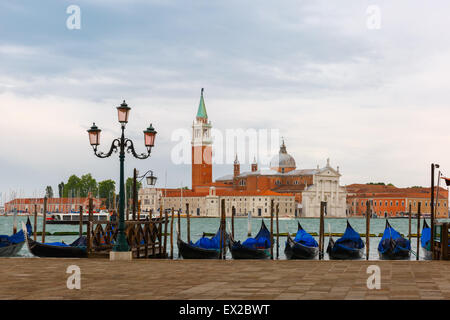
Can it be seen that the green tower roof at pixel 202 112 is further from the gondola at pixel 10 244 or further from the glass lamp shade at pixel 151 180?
the glass lamp shade at pixel 151 180

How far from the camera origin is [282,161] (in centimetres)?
11906

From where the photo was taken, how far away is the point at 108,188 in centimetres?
11112

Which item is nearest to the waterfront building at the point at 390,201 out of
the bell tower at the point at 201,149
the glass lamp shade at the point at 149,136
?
the bell tower at the point at 201,149

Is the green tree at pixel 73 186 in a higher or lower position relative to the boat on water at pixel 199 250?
higher

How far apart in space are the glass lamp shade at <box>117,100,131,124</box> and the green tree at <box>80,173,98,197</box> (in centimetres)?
9929

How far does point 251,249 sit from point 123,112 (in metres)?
12.1

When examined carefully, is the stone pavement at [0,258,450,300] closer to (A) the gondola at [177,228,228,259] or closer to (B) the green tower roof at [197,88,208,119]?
(A) the gondola at [177,228,228,259]

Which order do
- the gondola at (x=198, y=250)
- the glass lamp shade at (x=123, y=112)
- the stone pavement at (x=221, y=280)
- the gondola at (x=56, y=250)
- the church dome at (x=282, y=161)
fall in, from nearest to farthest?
the stone pavement at (x=221, y=280)
the glass lamp shade at (x=123, y=112)
the gondola at (x=56, y=250)
the gondola at (x=198, y=250)
the church dome at (x=282, y=161)

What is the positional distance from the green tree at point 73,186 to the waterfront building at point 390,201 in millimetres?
48777

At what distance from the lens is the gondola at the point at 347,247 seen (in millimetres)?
24859

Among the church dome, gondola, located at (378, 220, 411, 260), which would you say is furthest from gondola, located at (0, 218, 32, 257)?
the church dome

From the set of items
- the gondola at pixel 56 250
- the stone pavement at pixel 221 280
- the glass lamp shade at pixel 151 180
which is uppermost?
the glass lamp shade at pixel 151 180

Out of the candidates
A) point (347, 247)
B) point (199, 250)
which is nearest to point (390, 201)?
point (347, 247)
